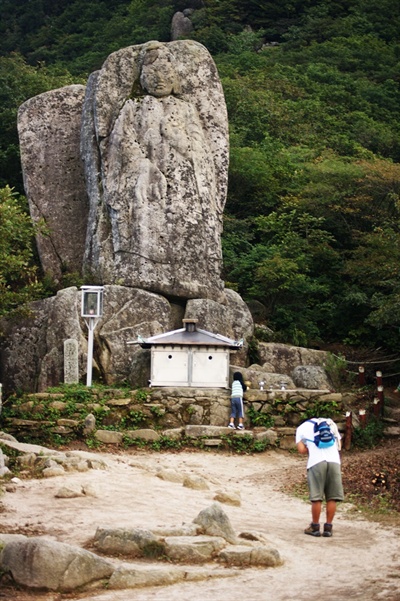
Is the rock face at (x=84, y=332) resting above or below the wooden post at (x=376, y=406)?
above

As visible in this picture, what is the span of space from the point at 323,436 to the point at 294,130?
3039 centimetres

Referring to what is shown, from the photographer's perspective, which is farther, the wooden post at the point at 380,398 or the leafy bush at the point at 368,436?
the wooden post at the point at 380,398

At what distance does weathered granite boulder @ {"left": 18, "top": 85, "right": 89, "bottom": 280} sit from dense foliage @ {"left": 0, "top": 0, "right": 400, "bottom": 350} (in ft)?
11.9

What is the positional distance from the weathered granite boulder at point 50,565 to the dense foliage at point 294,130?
48.6 ft

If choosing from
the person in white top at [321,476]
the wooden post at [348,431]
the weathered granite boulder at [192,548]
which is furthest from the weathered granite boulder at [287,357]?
the weathered granite boulder at [192,548]

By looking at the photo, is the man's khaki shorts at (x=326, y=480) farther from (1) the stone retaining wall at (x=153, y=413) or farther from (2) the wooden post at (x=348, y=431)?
(2) the wooden post at (x=348, y=431)

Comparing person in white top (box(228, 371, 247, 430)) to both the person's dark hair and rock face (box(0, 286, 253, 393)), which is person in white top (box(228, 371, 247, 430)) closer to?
the person's dark hair

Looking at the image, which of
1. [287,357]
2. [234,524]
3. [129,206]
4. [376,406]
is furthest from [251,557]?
[129,206]

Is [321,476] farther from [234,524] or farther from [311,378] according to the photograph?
[311,378]

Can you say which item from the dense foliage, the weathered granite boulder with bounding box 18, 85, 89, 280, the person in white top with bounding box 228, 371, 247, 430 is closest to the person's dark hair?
the person in white top with bounding box 228, 371, 247, 430

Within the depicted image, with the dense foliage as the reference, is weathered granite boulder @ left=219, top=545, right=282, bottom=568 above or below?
below

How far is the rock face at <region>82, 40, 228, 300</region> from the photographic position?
2722cm

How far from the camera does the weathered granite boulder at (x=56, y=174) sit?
2983 cm

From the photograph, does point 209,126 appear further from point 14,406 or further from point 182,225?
point 14,406
